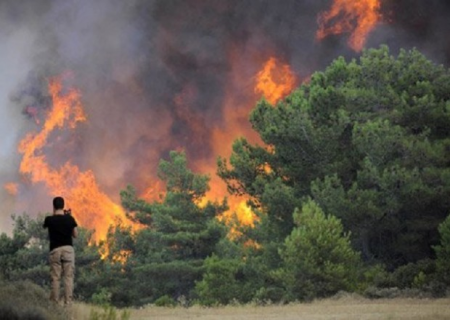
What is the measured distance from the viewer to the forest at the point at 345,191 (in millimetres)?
35844

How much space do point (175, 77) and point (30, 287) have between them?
338 feet

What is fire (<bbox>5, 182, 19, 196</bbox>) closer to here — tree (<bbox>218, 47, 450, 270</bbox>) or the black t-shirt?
tree (<bbox>218, 47, 450, 270</bbox>)

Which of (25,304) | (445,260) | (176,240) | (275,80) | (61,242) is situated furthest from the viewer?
(275,80)

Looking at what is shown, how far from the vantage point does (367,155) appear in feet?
133

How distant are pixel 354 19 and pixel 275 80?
1310 centimetres

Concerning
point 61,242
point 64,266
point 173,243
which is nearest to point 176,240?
point 173,243

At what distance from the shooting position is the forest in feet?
118

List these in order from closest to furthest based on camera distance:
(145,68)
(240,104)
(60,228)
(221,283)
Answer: (60,228)
(221,283)
(240,104)
(145,68)

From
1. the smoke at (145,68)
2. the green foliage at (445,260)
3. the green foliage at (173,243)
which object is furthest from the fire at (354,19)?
the green foliage at (445,260)

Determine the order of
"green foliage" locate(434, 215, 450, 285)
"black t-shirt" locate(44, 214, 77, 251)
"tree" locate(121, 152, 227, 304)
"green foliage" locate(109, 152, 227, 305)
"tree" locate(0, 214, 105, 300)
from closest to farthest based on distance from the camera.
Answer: "black t-shirt" locate(44, 214, 77, 251) < "green foliage" locate(434, 215, 450, 285) < "tree" locate(0, 214, 105, 300) < "green foliage" locate(109, 152, 227, 305) < "tree" locate(121, 152, 227, 304)

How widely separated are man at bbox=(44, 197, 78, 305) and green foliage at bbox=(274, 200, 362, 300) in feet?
61.4

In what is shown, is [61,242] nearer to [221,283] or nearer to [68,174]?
[221,283]

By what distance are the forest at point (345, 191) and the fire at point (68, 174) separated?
42.2 m

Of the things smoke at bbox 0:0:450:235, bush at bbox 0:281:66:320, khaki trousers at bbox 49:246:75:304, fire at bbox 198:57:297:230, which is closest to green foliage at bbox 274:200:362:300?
bush at bbox 0:281:66:320
